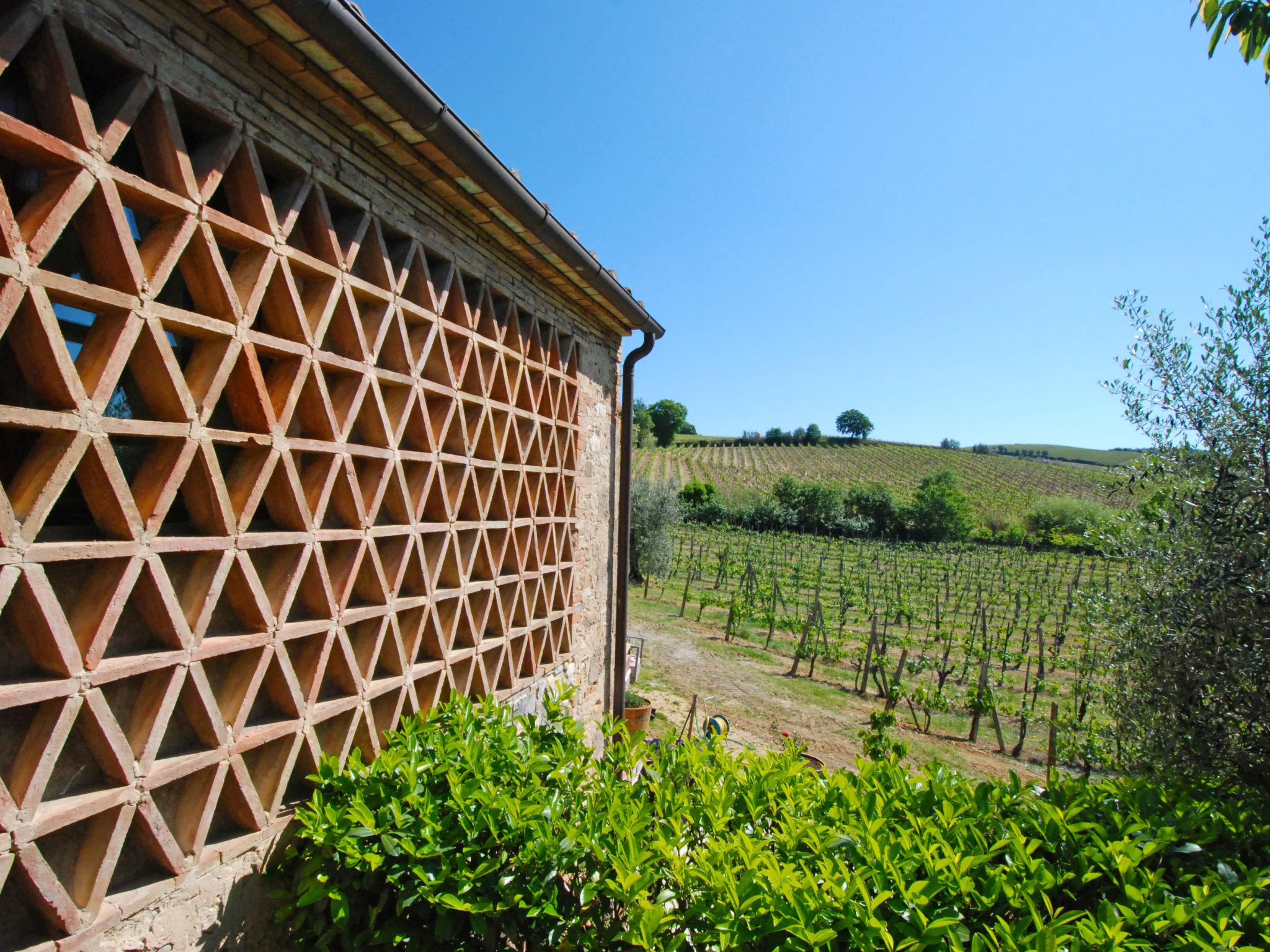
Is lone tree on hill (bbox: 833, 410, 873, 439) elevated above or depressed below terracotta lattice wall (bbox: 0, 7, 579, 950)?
above

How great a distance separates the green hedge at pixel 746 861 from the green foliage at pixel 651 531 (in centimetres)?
1950

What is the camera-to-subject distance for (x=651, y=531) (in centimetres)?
2288

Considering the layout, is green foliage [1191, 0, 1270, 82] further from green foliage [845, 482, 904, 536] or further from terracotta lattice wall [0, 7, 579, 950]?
green foliage [845, 482, 904, 536]

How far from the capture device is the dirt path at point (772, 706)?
9398 mm

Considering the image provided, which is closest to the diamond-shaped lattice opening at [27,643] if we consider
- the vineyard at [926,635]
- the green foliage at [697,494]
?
the vineyard at [926,635]

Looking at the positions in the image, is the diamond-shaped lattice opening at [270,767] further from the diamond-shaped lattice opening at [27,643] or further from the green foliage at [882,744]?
the green foliage at [882,744]

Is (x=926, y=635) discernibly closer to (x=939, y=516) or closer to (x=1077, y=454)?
(x=939, y=516)

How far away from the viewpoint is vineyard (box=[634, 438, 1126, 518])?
54906 mm

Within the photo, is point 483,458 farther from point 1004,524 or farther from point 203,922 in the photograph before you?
point 1004,524

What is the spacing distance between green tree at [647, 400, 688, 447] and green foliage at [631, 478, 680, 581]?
192 ft

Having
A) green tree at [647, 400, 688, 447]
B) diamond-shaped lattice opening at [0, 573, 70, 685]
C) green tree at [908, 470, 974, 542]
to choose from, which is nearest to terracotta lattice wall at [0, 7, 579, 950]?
diamond-shaped lattice opening at [0, 573, 70, 685]

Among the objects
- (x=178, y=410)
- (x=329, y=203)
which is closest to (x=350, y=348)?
(x=329, y=203)

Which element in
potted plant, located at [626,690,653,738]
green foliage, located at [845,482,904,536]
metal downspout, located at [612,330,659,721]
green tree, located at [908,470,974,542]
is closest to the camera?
metal downspout, located at [612,330,659,721]

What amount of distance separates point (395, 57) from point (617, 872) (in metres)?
3.37
